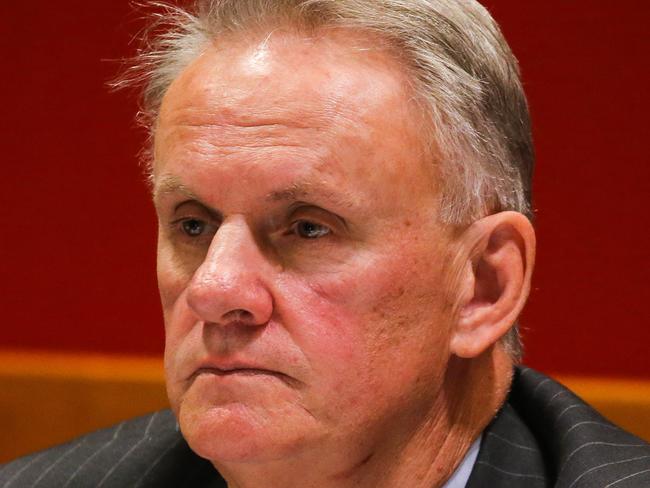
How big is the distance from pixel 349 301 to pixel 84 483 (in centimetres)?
74

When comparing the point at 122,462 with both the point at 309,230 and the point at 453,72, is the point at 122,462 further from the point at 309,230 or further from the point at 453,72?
the point at 453,72

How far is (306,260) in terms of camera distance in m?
1.65

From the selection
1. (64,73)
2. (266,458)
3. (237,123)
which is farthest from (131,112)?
(266,458)

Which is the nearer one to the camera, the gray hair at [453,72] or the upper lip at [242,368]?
the upper lip at [242,368]

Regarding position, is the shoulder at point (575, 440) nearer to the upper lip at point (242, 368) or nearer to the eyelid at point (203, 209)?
the upper lip at point (242, 368)

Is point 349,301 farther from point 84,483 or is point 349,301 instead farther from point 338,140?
point 84,483

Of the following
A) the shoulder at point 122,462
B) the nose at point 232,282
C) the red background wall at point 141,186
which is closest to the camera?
the nose at point 232,282

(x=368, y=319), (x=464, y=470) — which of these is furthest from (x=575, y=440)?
(x=368, y=319)

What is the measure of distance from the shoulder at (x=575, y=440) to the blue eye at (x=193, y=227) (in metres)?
0.61

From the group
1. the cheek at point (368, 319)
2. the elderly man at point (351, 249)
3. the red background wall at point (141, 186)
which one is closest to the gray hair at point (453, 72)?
the elderly man at point (351, 249)

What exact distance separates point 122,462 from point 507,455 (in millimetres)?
706

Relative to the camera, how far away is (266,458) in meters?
1.61

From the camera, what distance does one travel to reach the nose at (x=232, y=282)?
1596 mm

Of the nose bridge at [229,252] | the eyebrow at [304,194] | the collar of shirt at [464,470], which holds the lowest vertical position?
the collar of shirt at [464,470]
